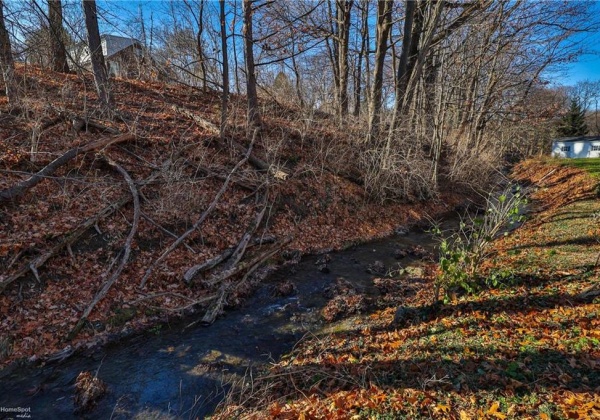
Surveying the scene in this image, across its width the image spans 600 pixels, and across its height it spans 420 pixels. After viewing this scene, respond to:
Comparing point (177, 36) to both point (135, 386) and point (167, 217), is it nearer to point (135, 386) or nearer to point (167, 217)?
point (167, 217)

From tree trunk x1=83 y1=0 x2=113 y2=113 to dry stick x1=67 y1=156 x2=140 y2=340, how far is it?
2.54 metres

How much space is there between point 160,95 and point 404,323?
40.2 feet

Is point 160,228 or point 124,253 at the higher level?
point 160,228

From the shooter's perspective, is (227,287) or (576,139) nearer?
(227,287)

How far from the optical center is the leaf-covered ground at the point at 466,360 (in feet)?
8.75

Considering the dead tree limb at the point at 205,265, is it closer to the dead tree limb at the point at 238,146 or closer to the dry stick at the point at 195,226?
the dry stick at the point at 195,226

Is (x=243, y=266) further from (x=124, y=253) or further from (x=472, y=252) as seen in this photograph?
(x=472, y=252)

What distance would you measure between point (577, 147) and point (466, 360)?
162 feet

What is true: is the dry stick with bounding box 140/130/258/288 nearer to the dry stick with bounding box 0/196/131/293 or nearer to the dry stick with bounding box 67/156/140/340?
the dry stick with bounding box 67/156/140/340

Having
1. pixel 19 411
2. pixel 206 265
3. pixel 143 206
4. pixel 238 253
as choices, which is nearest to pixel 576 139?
pixel 238 253

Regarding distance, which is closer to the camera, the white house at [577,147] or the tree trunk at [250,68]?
the tree trunk at [250,68]

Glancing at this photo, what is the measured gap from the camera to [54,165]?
634 centimetres

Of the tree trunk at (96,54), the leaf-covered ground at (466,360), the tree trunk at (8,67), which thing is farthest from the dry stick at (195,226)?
the tree trunk at (8,67)

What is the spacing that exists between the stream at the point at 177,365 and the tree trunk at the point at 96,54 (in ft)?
22.7
